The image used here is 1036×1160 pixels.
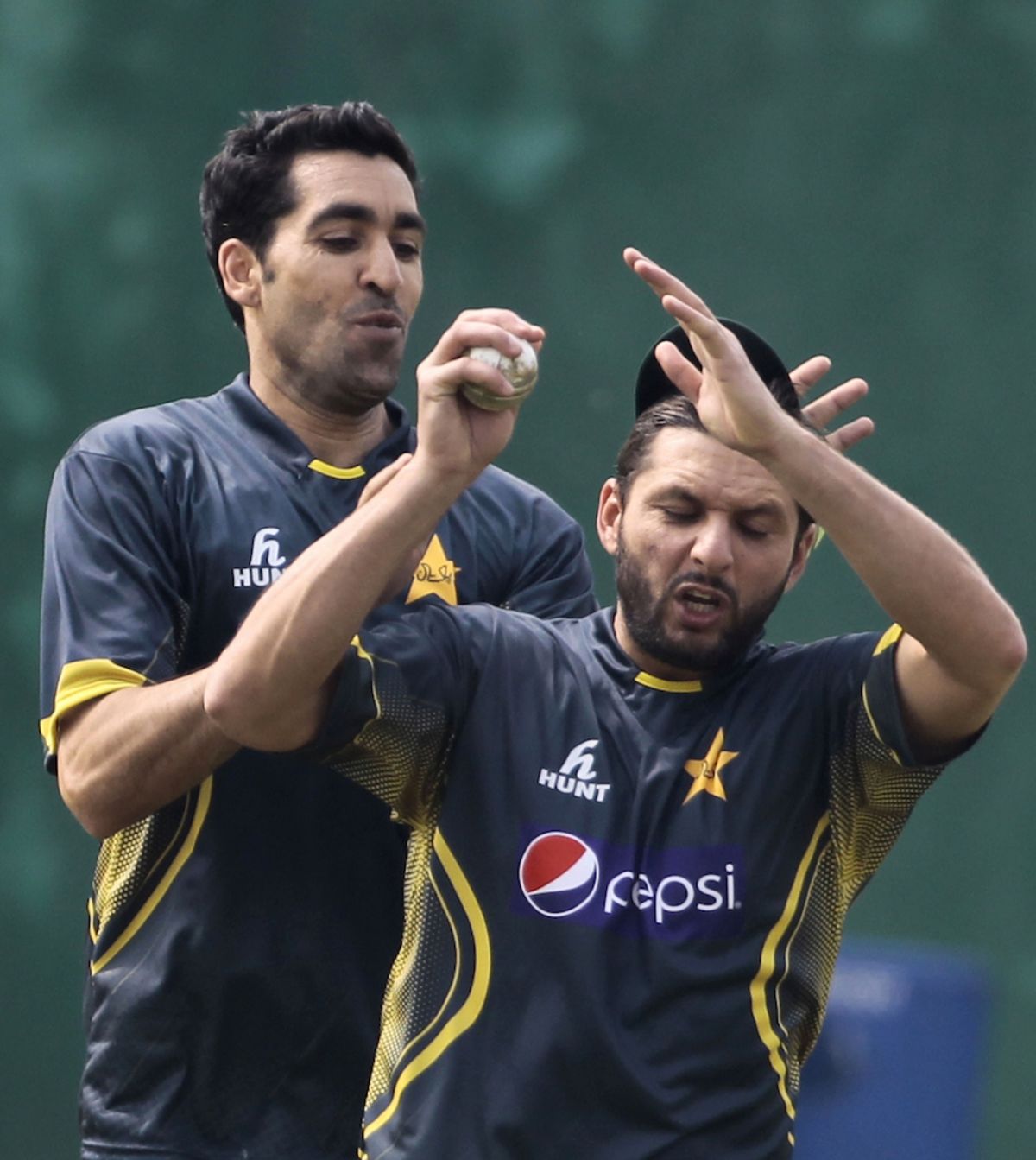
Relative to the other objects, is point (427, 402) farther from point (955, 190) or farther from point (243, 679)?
point (955, 190)

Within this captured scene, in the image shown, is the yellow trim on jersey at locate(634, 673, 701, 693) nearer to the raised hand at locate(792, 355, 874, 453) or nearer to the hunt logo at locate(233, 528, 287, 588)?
the raised hand at locate(792, 355, 874, 453)

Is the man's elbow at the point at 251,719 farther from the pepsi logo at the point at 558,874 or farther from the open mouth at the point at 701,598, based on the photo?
the open mouth at the point at 701,598

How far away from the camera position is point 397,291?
332 centimetres

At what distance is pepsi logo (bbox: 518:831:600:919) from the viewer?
8.53 ft

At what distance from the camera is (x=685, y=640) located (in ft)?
8.87

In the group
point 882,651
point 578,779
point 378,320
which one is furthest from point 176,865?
point 882,651

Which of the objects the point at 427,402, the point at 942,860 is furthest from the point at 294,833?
the point at 942,860

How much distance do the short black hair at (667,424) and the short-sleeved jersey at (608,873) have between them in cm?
24

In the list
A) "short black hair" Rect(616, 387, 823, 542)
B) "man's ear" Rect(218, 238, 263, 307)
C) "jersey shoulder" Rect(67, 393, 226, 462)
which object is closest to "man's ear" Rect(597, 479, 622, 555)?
"short black hair" Rect(616, 387, 823, 542)

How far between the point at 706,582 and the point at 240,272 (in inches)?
45.7

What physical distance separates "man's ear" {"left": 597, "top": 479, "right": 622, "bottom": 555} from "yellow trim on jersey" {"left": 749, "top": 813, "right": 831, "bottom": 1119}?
0.50 metres

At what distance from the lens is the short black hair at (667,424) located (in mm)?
2834

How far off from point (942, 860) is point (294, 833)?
2.56 m

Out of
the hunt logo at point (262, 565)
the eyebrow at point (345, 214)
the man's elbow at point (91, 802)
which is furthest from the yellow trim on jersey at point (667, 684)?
the eyebrow at point (345, 214)
